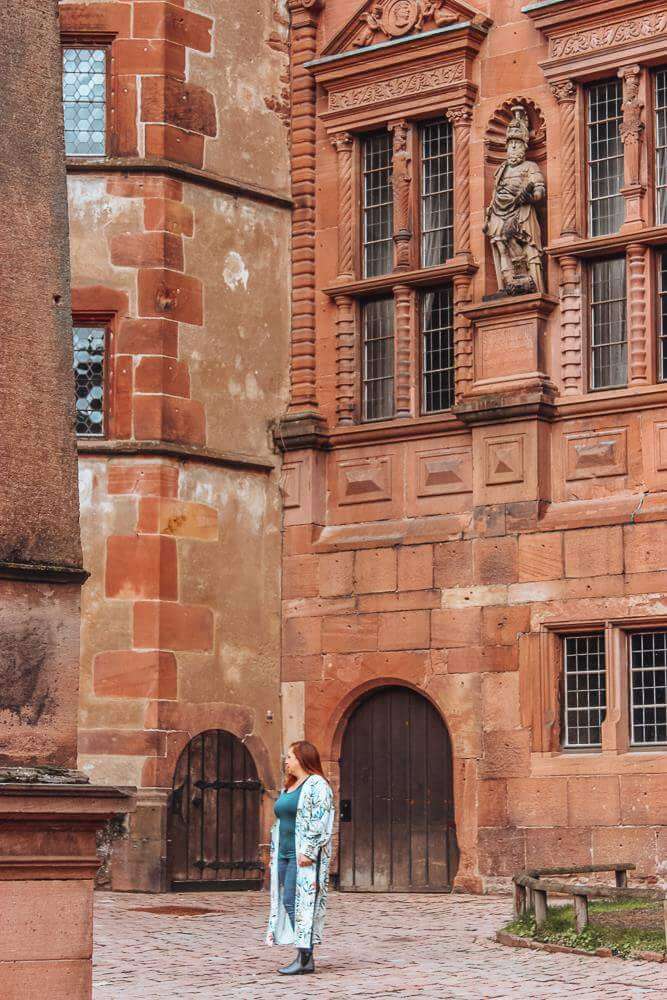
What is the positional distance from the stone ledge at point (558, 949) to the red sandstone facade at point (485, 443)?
4.06 meters

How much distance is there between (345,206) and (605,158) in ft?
9.62

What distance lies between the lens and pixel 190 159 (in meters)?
20.0

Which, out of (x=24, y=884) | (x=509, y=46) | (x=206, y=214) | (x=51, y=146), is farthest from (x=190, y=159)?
(x=24, y=884)

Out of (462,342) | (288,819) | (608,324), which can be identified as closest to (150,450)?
(462,342)

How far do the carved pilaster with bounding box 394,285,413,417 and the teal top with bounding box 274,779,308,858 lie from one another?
753cm

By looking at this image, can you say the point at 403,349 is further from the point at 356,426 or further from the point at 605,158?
the point at 605,158

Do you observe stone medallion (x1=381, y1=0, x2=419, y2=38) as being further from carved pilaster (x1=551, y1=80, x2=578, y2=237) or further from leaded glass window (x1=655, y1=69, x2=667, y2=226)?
leaded glass window (x1=655, y1=69, x2=667, y2=226)

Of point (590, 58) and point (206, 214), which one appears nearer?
point (590, 58)

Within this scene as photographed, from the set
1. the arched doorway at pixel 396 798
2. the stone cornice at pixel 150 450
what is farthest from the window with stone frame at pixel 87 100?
the arched doorway at pixel 396 798

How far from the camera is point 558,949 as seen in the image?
12.8 metres

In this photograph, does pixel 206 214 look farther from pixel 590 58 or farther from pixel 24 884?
pixel 24 884

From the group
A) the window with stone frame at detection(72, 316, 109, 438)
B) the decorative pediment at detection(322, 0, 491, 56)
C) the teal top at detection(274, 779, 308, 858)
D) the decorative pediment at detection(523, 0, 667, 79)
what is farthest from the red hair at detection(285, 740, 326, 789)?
the decorative pediment at detection(322, 0, 491, 56)

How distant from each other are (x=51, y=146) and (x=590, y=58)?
1121cm

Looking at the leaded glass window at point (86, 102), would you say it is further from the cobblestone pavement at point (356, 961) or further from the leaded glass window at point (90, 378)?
the cobblestone pavement at point (356, 961)
